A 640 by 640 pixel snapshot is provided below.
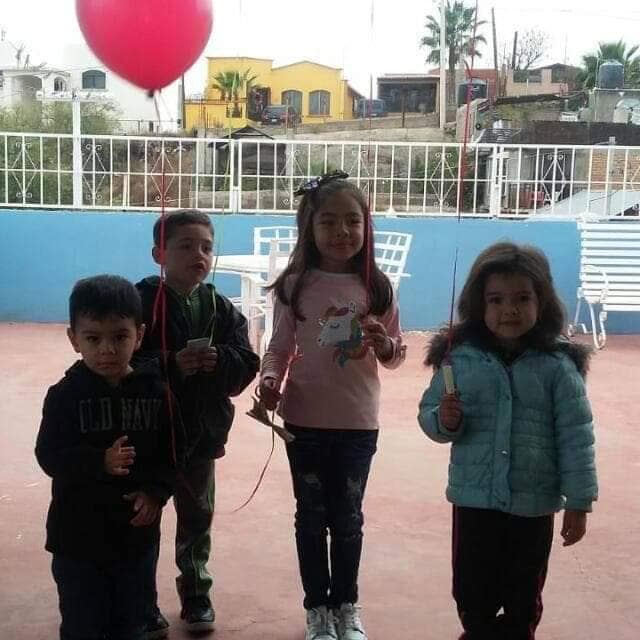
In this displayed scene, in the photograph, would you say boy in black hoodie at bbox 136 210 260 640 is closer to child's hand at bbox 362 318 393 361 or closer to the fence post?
child's hand at bbox 362 318 393 361

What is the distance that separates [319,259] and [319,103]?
55.1ft

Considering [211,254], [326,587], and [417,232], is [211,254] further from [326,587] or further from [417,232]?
[417,232]

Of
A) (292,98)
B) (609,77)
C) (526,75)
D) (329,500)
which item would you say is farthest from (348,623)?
(526,75)

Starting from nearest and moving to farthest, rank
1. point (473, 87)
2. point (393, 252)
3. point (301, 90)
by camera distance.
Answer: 1. point (473, 87)
2. point (393, 252)
3. point (301, 90)

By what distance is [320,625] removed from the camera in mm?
2047

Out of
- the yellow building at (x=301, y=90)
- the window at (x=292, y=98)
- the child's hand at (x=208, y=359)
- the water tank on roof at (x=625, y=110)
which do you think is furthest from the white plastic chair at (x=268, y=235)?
the window at (x=292, y=98)

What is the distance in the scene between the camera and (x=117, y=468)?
1.61 metres

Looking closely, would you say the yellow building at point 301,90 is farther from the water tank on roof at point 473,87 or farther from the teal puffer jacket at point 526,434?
the teal puffer jacket at point 526,434

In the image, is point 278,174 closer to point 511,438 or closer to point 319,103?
point 511,438

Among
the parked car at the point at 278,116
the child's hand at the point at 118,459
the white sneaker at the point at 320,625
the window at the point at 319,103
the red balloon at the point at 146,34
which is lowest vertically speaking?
the white sneaker at the point at 320,625

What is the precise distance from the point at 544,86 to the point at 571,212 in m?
19.0

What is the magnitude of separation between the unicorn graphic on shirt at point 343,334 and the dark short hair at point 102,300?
50 cm

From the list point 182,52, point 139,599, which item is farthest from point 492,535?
point 182,52

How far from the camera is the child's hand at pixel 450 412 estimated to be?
1757 millimetres
